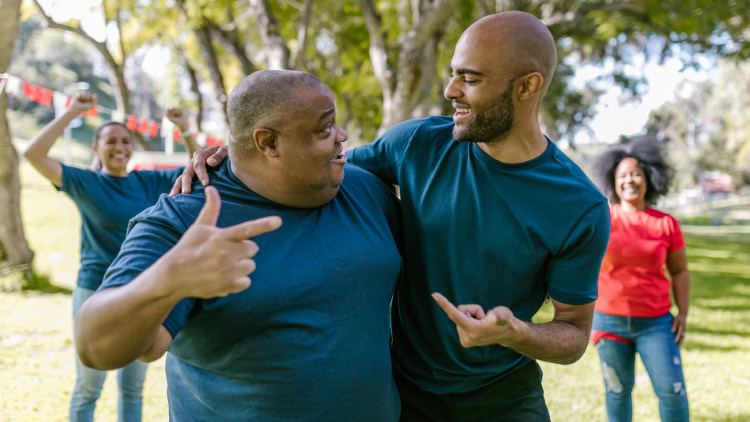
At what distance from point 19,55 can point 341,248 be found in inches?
2219

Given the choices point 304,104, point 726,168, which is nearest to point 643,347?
point 304,104

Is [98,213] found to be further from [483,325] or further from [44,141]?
[483,325]

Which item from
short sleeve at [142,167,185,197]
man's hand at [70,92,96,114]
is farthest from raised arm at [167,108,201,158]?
man's hand at [70,92,96,114]

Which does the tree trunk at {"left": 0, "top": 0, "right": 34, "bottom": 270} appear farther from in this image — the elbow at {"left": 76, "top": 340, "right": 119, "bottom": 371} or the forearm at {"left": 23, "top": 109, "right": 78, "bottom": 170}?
the elbow at {"left": 76, "top": 340, "right": 119, "bottom": 371}

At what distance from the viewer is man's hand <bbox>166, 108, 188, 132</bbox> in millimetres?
5020

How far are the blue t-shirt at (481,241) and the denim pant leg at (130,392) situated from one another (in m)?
2.32

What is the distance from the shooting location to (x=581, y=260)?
221 cm

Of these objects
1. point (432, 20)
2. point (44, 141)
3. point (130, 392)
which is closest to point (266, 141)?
point (130, 392)

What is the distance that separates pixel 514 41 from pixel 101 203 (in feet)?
10.6

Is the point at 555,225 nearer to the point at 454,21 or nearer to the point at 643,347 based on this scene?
→ the point at 643,347

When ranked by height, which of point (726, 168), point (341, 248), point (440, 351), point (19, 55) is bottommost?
point (726, 168)

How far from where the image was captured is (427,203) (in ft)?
7.77

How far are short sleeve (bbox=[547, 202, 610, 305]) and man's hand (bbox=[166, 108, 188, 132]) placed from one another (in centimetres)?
377

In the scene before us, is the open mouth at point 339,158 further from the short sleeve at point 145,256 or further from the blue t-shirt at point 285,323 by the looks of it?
the short sleeve at point 145,256
